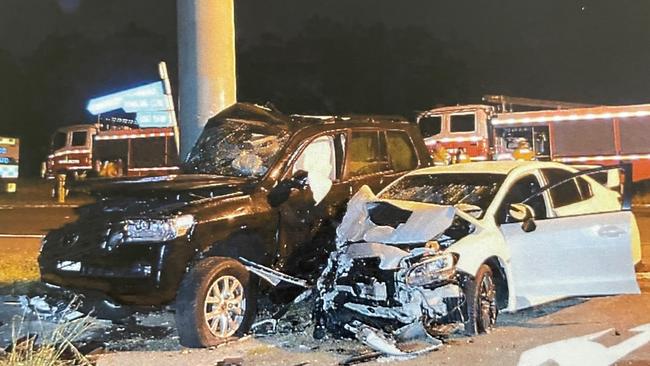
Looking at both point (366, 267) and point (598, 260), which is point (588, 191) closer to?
point (598, 260)

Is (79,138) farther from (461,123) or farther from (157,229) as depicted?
(157,229)

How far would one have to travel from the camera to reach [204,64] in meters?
10.0

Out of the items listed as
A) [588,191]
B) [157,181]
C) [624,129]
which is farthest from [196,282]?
[624,129]

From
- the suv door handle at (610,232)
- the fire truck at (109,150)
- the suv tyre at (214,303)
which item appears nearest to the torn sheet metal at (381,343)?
the suv tyre at (214,303)

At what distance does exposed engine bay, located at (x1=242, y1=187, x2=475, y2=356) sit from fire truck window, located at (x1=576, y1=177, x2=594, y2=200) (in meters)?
2.09

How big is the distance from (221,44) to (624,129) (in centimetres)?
1260

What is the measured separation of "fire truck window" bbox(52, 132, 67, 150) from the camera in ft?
85.8

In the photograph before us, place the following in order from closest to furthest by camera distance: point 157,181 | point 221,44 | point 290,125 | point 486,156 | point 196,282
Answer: point 196,282
point 157,181
point 290,125
point 221,44
point 486,156

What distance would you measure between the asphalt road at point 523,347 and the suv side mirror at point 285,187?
122cm

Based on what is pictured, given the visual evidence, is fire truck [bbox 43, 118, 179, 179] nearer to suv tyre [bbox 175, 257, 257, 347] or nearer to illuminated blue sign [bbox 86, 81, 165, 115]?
illuminated blue sign [bbox 86, 81, 165, 115]

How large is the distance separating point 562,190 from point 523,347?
2185mm

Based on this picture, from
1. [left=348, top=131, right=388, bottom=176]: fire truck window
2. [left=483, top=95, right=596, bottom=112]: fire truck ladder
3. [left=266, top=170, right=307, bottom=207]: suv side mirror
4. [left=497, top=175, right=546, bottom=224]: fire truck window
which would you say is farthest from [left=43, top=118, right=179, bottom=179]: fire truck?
[left=497, top=175, right=546, bottom=224]: fire truck window

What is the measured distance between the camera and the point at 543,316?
24.3ft

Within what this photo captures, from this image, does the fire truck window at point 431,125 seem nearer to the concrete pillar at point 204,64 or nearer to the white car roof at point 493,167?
the concrete pillar at point 204,64
